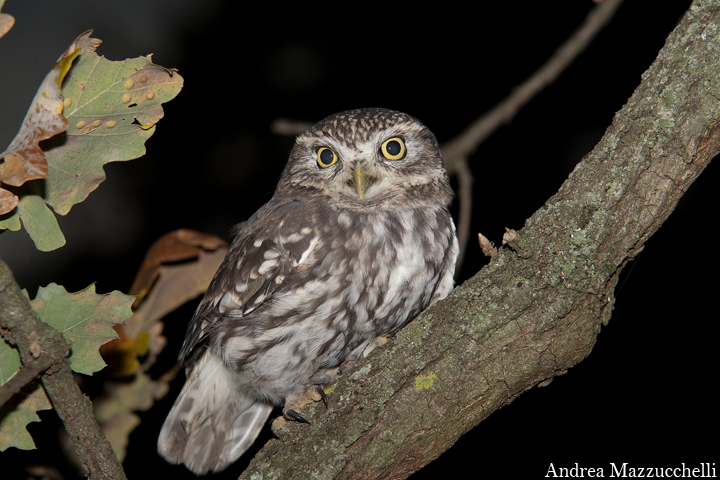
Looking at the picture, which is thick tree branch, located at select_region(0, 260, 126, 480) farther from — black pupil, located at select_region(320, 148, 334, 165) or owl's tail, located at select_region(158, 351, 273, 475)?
black pupil, located at select_region(320, 148, 334, 165)

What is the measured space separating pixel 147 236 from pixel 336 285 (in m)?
2.31

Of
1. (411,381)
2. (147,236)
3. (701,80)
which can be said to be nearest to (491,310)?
(411,381)

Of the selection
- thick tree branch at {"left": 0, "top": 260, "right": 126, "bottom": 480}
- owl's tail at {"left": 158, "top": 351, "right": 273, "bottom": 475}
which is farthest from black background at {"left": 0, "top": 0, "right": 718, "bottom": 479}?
thick tree branch at {"left": 0, "top": 260, "right": 126, "bottom": 480}

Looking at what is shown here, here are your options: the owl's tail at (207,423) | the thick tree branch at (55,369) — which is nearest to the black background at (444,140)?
the owl's tail at (207,423)

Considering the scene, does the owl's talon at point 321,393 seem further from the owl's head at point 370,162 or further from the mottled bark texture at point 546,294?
the owl's head at point 370,162

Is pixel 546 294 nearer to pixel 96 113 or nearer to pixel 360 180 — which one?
pixel 360 180

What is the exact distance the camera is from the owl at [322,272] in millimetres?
2363

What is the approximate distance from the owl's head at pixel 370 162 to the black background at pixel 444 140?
1.62 meters

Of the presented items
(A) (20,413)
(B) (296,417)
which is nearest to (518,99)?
(B) (296,417)

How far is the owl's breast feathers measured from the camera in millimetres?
2352

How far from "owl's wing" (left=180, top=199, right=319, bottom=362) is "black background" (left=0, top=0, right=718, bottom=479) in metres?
1.35

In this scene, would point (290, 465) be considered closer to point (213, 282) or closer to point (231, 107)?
point (213, 282)

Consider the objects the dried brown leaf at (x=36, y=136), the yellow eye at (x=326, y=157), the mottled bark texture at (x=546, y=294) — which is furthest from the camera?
the yellow eye at (x=326, y=157)

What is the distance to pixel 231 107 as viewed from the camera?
4.40m
